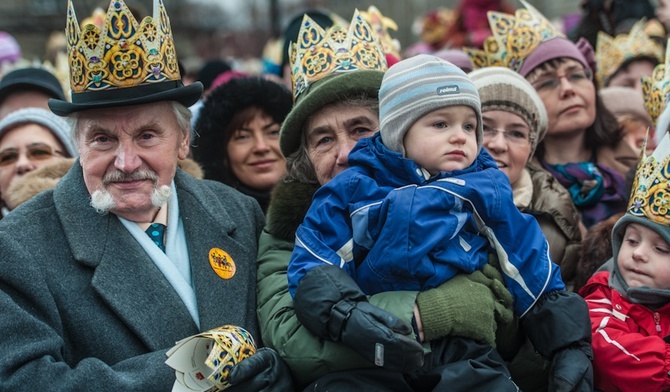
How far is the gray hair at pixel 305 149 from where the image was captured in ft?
13.1

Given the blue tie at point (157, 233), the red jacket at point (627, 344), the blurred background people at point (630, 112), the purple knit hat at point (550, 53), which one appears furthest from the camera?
the blurred background people at point (630, 112)

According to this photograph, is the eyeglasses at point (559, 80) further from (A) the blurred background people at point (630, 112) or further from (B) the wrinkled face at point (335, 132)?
(B) the wrinkled face at point (335, 132)

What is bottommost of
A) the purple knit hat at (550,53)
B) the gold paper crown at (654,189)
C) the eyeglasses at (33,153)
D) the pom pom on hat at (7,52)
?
the gold paper crown at (654,189)

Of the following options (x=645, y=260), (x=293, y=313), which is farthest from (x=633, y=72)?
(x=293, y=313)

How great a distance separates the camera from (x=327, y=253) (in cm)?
334

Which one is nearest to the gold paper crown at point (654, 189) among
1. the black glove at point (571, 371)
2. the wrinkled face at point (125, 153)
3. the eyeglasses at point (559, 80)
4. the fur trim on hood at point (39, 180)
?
the black glove at point (571, 371)

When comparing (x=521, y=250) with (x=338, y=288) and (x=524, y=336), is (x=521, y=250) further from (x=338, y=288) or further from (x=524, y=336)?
(x=338, y=288)

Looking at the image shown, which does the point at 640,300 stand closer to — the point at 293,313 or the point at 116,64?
the point at 293,313

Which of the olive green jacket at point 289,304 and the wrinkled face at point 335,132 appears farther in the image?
the wrinkled face at point 335,132

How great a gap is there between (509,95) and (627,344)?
1603mm

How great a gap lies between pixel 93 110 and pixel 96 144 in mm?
145

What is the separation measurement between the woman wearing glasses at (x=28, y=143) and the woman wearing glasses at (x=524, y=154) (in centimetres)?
257

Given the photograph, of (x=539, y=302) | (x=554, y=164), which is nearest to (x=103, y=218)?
(x=539, y=302)

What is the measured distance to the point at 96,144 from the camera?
364 cm
